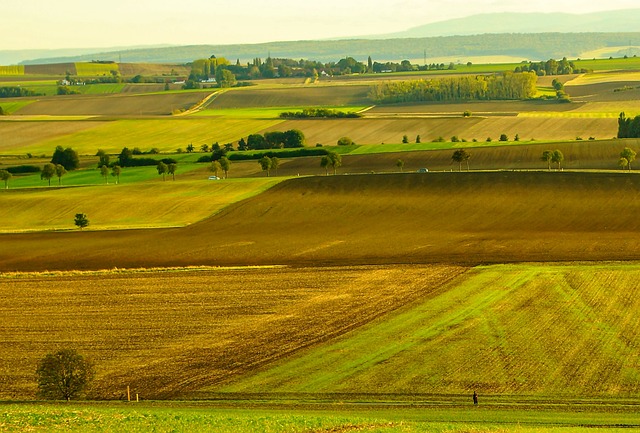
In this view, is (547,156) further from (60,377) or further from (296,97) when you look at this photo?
(296,97)

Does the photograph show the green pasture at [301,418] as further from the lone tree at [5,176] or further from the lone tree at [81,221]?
the lone tree at [5,176]

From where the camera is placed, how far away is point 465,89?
529 feet

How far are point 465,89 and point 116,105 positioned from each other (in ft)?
202

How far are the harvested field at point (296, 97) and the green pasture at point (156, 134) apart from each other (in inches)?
1186

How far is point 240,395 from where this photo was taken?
33.5m

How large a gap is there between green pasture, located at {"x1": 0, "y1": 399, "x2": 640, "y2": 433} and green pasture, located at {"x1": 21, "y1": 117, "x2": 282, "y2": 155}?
305 feet

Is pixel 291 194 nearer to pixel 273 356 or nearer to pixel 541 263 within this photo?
pixel 541 263

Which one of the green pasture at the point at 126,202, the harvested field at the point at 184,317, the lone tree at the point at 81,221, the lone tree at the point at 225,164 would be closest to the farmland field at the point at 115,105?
the lone tree at the point at 225,164

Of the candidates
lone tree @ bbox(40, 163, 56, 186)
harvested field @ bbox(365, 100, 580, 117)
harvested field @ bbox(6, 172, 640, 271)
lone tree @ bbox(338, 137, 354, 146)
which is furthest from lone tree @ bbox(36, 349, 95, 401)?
harvested field @ bbox(365, 100, 580, 117)

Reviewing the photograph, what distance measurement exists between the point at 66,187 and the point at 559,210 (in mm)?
44570

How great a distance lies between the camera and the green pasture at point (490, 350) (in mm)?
33750

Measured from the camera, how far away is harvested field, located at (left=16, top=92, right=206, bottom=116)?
568ft

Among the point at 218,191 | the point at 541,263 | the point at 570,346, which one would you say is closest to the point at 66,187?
the point at 218,191

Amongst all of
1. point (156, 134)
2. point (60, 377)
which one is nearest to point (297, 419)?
point (60, 377)
